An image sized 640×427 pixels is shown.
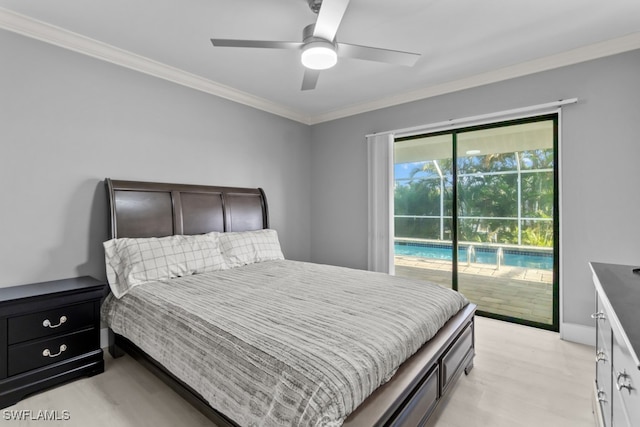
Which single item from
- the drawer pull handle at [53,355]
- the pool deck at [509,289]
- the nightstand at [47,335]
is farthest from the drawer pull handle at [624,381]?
the drawer pull handle at [53,355]

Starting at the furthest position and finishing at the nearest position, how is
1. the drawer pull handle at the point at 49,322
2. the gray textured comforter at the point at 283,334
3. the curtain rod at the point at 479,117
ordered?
the curtain rod at the point at 479,117, the drawer pull handle at the point at 49,322, the gray textured comforter at the point at 283,334

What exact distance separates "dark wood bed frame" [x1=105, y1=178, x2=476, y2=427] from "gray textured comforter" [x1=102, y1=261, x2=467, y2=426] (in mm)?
72

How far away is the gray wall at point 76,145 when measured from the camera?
224cm

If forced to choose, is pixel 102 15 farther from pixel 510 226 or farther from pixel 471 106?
pixel 510 226

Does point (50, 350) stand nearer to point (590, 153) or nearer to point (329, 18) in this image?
point (329, 18)

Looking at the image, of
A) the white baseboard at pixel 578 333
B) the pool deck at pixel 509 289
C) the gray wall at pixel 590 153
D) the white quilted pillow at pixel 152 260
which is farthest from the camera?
the pool deck at pixel 509 289

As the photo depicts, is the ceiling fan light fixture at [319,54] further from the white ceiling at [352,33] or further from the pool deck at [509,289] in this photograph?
the pool deck at [509,289]

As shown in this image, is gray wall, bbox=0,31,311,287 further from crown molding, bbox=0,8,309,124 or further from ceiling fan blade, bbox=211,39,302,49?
ceiling fan blade, bbox=211,39,302,49

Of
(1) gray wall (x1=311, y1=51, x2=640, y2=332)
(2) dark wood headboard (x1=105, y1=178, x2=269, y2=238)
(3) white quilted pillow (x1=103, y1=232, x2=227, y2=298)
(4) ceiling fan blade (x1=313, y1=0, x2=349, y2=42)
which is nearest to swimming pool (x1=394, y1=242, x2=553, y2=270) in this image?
(1) gray wall (x1=311, y1=51, x2=640, y2=332)

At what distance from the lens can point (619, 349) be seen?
42.6 inches

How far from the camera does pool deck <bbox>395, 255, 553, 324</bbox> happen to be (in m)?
3.39

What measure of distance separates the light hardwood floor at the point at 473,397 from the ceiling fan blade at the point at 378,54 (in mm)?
2335

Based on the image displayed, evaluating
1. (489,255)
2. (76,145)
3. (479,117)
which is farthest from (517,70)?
(76,145)

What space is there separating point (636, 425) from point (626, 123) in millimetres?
2758
